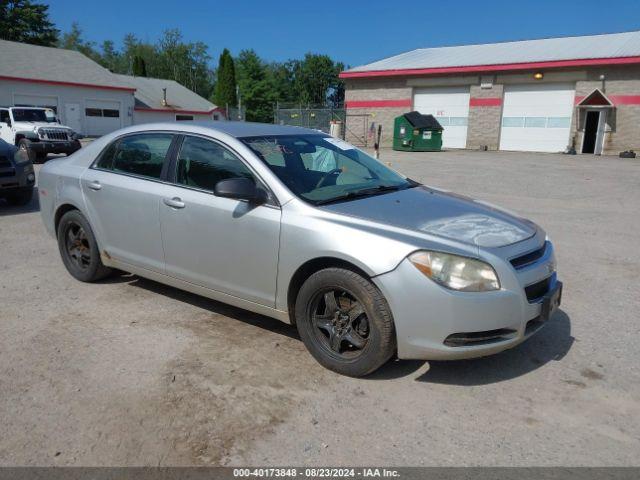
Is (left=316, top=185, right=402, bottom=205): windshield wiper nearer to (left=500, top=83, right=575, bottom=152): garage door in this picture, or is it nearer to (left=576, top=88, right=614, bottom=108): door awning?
(left=576, top=88, right=614, bottom=108): door awning

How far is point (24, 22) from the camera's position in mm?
52188

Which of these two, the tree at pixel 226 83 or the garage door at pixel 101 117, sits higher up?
the tree at pixel 226 83

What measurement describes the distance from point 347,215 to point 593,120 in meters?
28.9

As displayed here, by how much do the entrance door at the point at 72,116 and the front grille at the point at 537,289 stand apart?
36.8 meters

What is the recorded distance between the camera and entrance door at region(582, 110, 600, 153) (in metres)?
27.7

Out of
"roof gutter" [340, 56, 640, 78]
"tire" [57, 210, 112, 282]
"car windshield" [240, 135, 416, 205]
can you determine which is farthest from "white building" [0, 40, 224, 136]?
"car windshield" [240, 135, 416, 205]

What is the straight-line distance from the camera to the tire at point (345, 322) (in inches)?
123

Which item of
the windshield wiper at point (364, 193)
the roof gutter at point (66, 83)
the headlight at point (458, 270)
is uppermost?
the roof gutter at point (66, 83)

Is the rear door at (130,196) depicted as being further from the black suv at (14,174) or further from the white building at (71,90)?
the white building at (71,90)

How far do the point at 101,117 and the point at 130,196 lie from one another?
3673 cm

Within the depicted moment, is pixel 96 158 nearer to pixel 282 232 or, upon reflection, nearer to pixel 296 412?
pixel 282 232

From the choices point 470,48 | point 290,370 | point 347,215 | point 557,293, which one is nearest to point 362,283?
point 347,215

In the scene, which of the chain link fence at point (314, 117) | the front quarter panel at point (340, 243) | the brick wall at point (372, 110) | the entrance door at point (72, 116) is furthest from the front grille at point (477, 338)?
the entrance door at point (72, 116)

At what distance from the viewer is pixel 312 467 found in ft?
8.26
